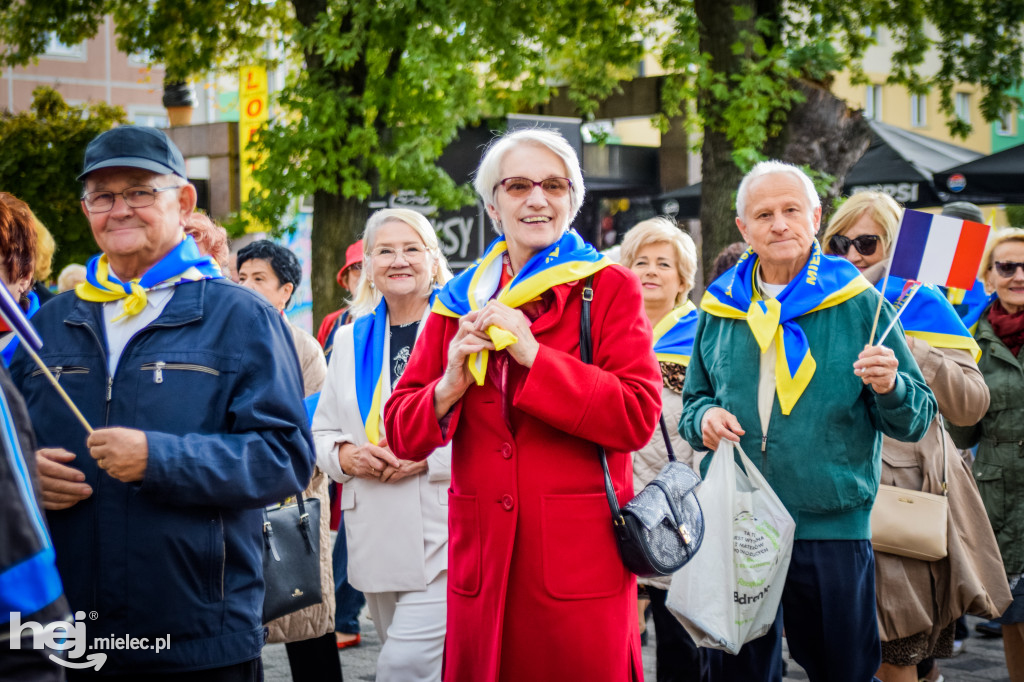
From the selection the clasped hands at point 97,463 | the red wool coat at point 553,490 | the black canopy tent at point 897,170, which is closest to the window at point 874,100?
the black canopy tent at point 897,170

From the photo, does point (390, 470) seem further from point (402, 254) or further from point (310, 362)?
point (310, 362)

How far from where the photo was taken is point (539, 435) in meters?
3.04

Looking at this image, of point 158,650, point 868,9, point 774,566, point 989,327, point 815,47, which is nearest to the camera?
point 158,650

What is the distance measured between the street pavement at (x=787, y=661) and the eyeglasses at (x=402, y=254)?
2482mm

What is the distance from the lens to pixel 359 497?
4328 mm

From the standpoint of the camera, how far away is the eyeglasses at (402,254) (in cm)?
460

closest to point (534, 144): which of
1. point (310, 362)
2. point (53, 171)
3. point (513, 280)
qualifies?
point (513, 280)

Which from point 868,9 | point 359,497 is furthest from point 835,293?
point 868,9

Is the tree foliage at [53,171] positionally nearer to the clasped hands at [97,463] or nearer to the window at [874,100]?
the clasped hands at [97,463]

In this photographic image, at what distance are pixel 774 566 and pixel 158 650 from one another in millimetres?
1965

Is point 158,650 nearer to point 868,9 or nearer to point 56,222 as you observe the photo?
point 868,9

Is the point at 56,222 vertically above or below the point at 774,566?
above

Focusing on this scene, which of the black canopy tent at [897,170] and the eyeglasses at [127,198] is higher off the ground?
the black canopy tent at [897,170]

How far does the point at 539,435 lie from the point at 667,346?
2.58 meters
